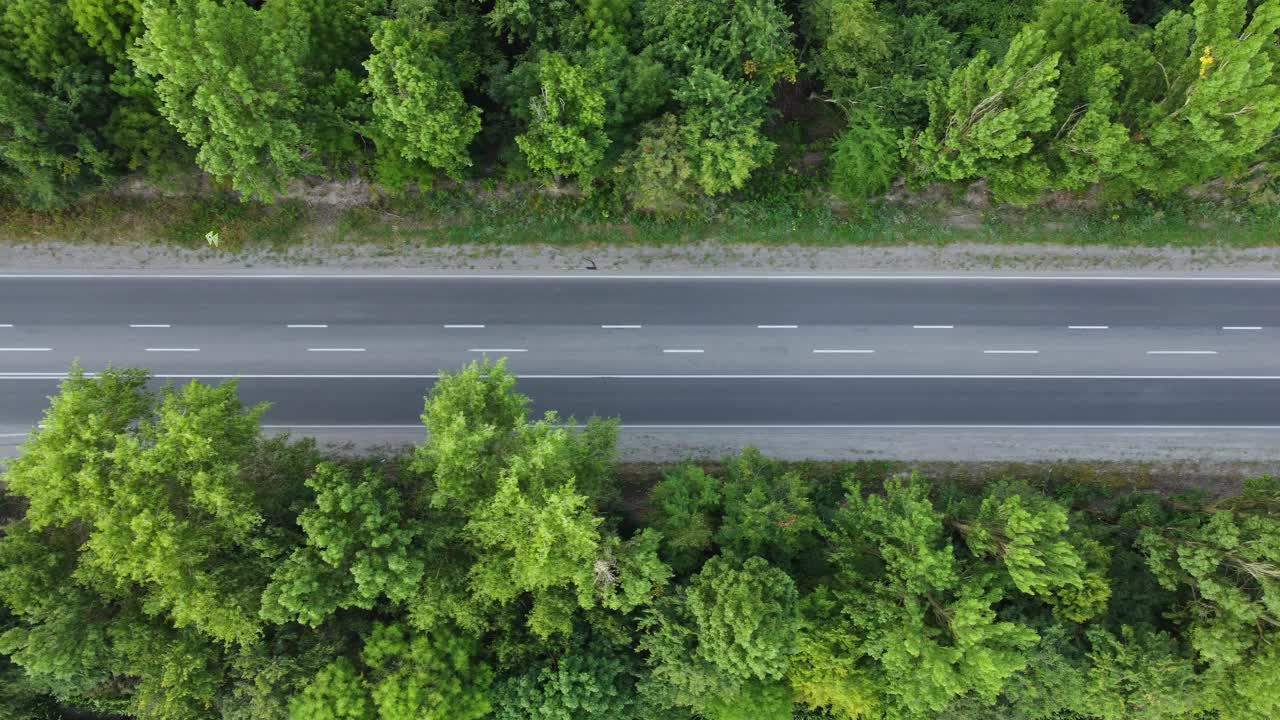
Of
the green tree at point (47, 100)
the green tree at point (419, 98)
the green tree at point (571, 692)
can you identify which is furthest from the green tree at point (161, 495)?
the green tree at point (419, 98)

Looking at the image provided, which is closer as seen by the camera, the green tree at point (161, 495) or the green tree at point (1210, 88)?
the green tree at point (161, 495)

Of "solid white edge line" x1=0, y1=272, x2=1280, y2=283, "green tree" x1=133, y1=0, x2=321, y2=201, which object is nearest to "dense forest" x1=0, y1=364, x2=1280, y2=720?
"solid white edge line" x1=0, y1=272, x2=1280, y2=283

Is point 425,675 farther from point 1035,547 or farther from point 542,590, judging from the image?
A: point 1035,547

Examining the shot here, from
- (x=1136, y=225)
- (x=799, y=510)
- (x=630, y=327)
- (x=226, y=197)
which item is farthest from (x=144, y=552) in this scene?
(x=1136, y=225)

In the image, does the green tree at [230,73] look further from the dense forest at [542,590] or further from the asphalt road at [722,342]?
the dense forest at [542,590]

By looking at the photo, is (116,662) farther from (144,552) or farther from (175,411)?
(175,411)

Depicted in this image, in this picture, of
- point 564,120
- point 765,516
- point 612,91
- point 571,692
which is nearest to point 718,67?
point 612,91
